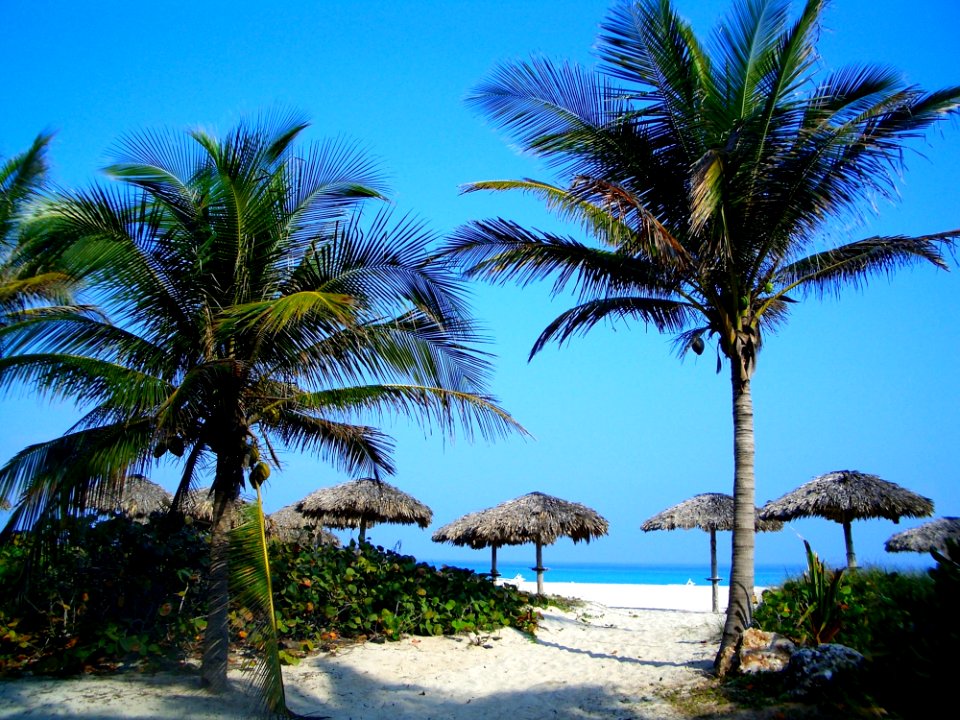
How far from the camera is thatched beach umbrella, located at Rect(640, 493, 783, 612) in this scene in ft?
60.1

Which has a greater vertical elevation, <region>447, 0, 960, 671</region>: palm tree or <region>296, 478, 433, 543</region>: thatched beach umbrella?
<region>447, 0, 960, 671</region>: palm tree

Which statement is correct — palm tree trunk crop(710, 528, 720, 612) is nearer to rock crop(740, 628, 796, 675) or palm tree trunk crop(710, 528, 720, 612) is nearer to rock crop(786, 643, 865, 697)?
rock crop(740, 628, 796, 675)

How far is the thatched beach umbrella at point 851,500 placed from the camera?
622 inches

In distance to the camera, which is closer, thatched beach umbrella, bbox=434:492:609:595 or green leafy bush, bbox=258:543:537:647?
green leafy bush, bbox=258:543:537:647

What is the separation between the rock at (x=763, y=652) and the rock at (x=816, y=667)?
330 mm

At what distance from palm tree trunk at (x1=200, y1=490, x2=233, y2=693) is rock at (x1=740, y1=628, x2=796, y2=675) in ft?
16.4

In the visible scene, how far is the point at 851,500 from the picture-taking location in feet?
51.9

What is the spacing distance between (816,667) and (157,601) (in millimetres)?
6680

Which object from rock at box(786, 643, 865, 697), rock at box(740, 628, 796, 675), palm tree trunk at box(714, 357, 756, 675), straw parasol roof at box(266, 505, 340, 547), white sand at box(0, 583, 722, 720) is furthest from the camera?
straw parasol roof at box(266, 505, 340, 547)

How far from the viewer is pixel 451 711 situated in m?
7.79

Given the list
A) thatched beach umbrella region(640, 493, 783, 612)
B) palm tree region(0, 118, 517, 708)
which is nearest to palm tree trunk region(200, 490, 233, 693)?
palm tree region(0, 118, 517, 708)

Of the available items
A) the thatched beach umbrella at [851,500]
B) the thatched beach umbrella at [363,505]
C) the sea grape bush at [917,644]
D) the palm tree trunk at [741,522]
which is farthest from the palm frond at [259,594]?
the thatched beach umbrella at [851,500]

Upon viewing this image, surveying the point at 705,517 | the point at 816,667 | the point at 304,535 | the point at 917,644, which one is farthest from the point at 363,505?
the point at 917,644

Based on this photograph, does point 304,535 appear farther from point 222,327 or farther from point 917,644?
point 917,644
